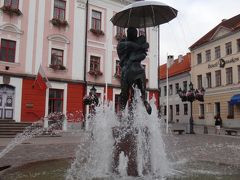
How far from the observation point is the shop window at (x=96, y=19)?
27575 mm

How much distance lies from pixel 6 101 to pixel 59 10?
8.46m

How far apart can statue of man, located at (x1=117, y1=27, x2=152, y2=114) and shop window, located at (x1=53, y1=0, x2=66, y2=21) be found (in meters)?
19.3

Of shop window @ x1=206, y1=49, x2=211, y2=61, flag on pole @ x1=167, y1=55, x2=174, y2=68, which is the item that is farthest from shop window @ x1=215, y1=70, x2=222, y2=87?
flag on pole @ x1=167, y1=55, x2=174, y2=68

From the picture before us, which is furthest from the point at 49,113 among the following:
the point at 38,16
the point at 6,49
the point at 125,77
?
the point at 125,77

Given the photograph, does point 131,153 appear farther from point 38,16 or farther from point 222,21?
point 222,21

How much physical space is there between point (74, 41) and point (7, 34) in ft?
17.9

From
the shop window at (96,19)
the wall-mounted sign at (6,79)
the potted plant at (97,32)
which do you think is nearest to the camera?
the wall-mounted sign at (6,79)

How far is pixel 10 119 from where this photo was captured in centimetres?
2202

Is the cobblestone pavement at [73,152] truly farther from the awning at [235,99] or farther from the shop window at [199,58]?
the shop window at [199,58]

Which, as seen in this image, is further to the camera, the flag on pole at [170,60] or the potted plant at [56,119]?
the flag on pole at [170,60]

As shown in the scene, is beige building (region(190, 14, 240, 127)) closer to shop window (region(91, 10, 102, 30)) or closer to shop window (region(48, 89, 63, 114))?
shop window (region(91, 10, 102, 30))

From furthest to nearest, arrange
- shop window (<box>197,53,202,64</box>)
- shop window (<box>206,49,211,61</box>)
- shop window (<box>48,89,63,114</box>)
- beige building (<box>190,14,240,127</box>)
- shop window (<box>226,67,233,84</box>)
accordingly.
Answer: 1. shop window (<box>197,53,202,64</box>)
2. shop window (<box>206,49,211,61</box>)
3. shop window (<box>226,67,233,84</box>)
4. beige building (<box>190,14,240,127</box>)
5. shop window (<box>48,89,63,114</box>)

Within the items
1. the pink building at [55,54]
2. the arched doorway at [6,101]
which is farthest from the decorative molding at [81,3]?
the arched doorway at [6,101]

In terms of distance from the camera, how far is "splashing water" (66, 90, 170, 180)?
6.24 metres
